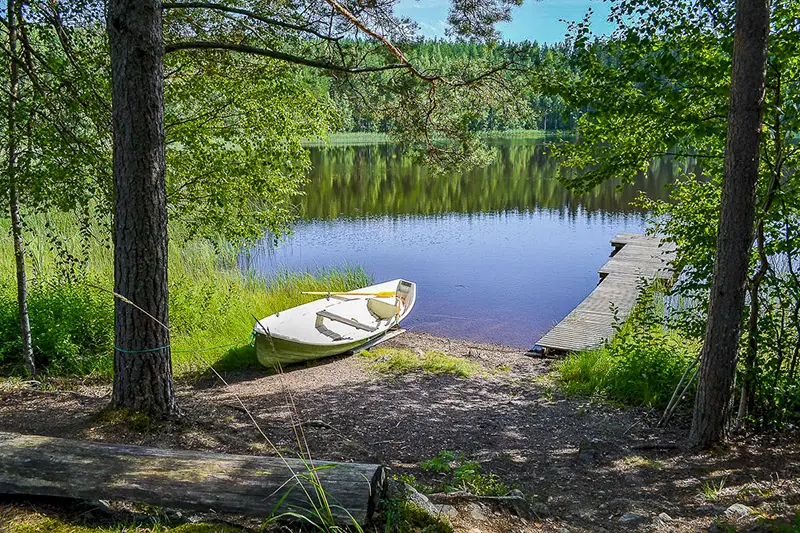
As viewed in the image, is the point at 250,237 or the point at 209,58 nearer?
the point at 209,58

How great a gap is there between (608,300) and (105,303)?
29.9ft

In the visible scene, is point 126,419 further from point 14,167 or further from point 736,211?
point 736,211

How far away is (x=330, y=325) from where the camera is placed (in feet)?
30.4

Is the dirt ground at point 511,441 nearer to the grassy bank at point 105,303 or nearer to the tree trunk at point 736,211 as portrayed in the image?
the tree trunk at point 736,211

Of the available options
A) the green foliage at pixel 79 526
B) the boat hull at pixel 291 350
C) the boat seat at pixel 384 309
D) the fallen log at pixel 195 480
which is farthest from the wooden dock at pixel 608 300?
the green foliage at pixel 79 526

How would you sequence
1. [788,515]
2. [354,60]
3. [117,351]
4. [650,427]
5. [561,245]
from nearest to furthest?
[788,515] → [117,351] → [650,427] → [354,60] → [561,245]

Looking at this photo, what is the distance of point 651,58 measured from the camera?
18.4 ft

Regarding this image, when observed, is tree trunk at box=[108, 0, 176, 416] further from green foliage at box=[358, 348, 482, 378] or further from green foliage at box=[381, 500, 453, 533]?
green foliage at box=[358, 348, 482, 378]

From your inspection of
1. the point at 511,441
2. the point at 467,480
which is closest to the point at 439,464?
the point at 467,480

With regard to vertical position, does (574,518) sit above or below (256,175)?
below

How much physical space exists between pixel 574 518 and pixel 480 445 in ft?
5.23

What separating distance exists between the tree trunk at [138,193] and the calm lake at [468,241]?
12.2 feet

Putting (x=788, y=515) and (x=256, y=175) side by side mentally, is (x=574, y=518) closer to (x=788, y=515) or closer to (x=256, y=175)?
(x=788, y=515)

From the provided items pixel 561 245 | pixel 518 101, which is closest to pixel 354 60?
pixel 518 101
